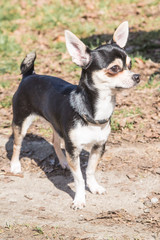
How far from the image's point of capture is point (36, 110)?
535 cm

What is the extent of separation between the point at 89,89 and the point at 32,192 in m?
1.71

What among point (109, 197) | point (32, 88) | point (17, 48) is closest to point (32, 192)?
point (109, 197)

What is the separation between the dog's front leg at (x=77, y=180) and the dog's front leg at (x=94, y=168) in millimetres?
294

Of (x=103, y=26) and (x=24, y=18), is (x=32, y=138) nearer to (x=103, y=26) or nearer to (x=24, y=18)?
(x=103, y=26)

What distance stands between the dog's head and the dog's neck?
69mm

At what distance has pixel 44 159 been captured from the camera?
239 inches

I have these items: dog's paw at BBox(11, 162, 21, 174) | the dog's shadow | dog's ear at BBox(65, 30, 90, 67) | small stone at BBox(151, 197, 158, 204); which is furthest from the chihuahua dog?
dog's paw at BBox(11, 162, 21, 174)

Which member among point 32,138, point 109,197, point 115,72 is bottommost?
point 32,138

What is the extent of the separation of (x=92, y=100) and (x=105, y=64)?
0.45 meters

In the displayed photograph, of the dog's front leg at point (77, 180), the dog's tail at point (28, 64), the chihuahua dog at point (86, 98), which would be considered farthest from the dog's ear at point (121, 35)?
the dog's front leg at point (77, 180)

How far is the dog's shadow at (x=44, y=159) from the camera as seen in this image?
5493 mm

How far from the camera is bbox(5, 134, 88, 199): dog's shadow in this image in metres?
5.49

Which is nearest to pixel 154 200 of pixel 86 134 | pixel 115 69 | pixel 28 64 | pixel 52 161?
pixel 86 134

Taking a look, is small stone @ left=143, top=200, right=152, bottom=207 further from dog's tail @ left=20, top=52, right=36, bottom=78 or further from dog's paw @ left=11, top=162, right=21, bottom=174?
dog's tail @ left=20, top=52, right=36, bottom=78
